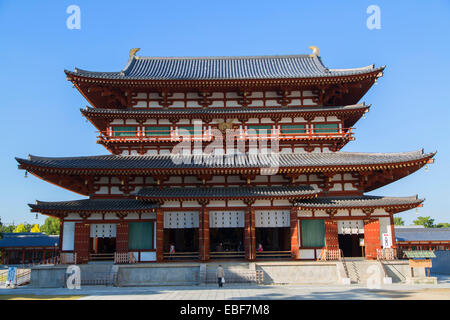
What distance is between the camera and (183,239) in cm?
3130

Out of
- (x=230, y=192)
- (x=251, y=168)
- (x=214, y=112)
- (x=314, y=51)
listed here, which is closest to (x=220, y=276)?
(x=230, y=192)

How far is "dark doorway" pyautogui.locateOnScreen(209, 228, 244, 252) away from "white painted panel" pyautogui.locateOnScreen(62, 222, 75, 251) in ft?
41.3

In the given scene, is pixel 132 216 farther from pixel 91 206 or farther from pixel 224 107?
pixel 224 107

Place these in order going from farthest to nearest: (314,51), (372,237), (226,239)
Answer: (314,51)
(226,239)
(372,237)

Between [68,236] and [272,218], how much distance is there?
46.8ft

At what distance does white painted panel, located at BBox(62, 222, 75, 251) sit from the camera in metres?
25.0

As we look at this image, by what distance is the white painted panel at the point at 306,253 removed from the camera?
25.0 meters

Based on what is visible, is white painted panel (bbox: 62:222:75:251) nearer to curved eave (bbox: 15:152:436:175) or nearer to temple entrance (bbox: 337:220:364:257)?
curved eave (bbox: 15:152:436:175)

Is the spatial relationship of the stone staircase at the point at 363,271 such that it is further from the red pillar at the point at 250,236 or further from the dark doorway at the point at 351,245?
the red pillar at the point at 250,236

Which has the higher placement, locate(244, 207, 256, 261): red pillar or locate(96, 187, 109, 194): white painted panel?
locate(96, 187, 109, 194): white painted panel

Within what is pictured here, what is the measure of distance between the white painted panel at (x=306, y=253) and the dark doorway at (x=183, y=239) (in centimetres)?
962

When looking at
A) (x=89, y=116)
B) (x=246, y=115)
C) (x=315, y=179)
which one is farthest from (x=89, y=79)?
(x=315, y=179)

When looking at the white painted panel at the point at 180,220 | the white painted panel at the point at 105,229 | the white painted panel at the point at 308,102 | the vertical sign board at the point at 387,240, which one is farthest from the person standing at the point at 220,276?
the white painted panel at the point at 308,102

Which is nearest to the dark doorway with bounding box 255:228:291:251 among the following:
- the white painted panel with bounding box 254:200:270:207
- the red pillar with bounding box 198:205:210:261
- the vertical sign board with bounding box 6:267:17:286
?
the white painted panel with bounding box 254:200:270:207
